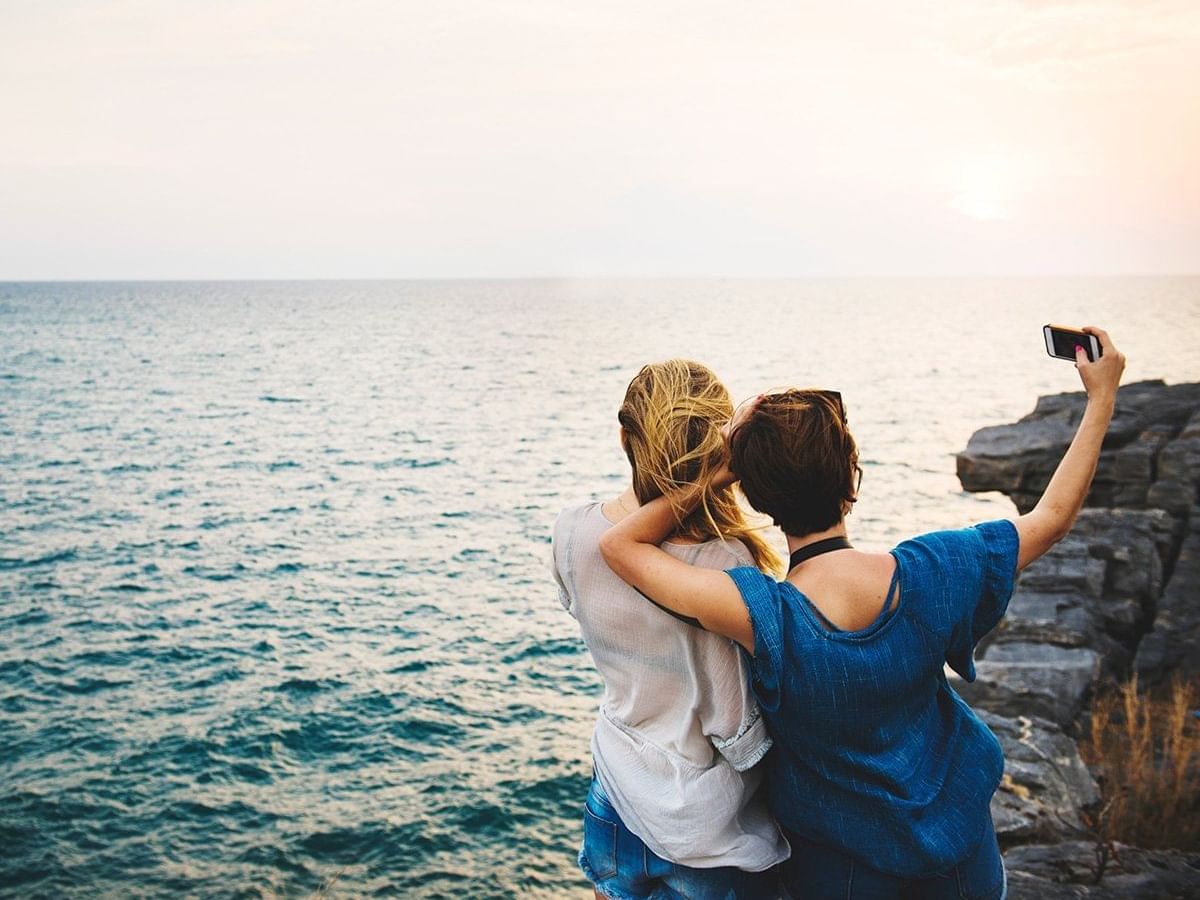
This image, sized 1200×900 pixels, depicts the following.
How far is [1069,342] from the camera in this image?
8.23 ft

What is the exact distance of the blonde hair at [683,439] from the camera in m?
2.33

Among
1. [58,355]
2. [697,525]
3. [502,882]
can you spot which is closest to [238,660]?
[502,882]

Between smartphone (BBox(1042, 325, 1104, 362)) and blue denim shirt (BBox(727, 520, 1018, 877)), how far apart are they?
1.82 ft

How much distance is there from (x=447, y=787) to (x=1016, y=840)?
25.9 feet

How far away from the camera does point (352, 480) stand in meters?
28.9

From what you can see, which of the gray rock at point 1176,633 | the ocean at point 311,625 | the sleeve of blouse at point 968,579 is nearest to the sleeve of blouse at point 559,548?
the sleeve of blouse at point 968,579

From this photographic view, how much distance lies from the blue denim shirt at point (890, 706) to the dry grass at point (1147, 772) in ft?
10.3

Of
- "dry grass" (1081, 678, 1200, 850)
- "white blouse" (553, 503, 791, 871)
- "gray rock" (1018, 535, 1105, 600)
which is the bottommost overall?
"dry grass" (1081, 678, 1200, 850)

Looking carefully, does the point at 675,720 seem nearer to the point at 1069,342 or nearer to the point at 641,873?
the point at 641,873

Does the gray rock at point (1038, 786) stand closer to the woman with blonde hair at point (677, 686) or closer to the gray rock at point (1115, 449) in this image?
the woman with blonde hair at point (677, 686)

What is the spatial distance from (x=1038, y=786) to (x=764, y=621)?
15.4ft

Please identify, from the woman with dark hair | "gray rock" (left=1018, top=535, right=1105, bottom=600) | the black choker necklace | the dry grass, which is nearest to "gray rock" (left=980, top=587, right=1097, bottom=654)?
"gray rock" (left=1018, top=535, right=1105, bottom=600)

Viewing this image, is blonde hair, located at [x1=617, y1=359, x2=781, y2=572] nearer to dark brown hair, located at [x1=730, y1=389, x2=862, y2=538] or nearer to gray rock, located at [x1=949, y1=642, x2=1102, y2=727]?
dark brown hair, located at [x1=730, y1=389, x2=862, y2=538]

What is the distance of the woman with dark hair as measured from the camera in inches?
84.7
